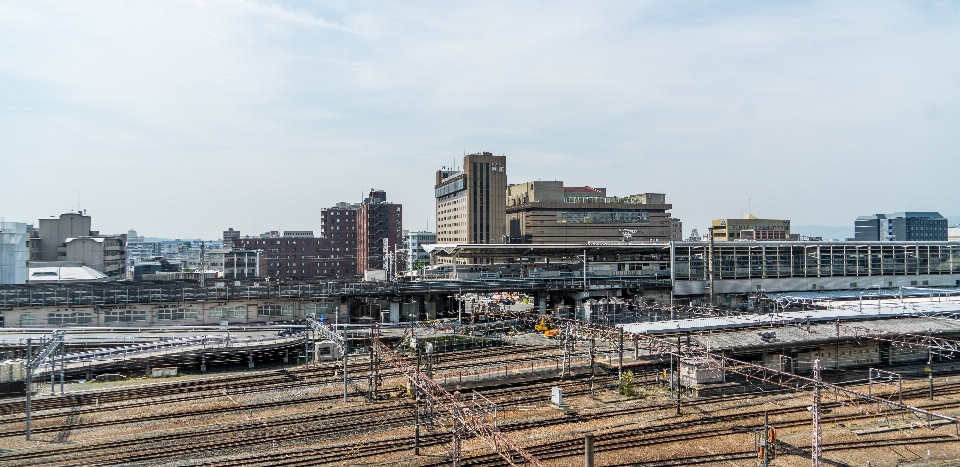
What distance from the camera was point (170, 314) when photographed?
44.6m

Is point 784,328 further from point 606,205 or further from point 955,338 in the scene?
point 606,205

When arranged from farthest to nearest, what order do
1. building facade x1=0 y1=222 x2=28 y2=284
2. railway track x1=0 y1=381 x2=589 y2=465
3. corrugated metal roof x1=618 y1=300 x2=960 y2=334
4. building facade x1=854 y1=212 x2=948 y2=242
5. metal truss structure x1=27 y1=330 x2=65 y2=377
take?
building facade x1=854 y1=212 x2=948 y2=242
building facade x1=0 y1=222 x2=28 y2=284
corrugated metal roof x1=618 y1=300 x2=960 y2=334
metal truss structure x1=27 y1=330 x2=65 y2=377
railway track x1=0 y1=381 x2=589 y2=465

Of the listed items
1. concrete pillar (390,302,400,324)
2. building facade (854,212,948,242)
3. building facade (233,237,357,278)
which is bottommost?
concrete pillar (390,302,400,324)

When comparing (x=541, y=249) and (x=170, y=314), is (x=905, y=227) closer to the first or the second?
(x=541, y=249)

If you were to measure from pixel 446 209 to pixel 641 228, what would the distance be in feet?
111

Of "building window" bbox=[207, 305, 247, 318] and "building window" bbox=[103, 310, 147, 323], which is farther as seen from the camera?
"building window" bbox=[207, 305, 247, 318]

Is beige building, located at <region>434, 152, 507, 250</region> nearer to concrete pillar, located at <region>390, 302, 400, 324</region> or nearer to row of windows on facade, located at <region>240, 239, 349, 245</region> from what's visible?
row of windows on facade, located at <region>240, 239, 349, 245</region>

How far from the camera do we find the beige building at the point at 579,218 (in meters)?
109

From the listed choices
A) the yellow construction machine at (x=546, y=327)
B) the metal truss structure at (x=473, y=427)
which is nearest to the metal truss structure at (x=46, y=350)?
the metal truss structure at (x=473, y=427)

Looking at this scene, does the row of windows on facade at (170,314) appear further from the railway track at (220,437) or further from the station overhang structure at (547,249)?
the railway track at (220,437)

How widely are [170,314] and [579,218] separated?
7546 cm

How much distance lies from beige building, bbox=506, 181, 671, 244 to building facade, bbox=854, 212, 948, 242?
287ft

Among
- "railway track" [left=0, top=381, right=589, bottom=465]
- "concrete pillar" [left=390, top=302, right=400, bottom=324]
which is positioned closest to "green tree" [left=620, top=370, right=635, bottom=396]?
"railway track" [left=0, top=381, right=589, bottom=465]

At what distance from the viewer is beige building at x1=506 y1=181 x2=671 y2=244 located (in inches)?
4286
